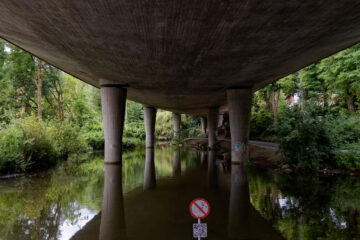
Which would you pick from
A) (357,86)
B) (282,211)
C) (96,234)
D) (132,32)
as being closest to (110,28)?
(132,32)

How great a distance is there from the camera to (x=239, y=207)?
987 centimetres

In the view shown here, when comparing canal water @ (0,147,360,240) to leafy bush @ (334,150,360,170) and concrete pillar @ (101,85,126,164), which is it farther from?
concrete pillar @ (101,85,126,164)

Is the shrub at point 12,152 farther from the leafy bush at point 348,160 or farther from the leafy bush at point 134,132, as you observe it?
the leafy bush at point 134,132

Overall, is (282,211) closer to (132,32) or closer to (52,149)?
(132,32)

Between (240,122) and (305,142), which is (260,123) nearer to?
(240,122)

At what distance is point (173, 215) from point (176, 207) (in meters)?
0.96

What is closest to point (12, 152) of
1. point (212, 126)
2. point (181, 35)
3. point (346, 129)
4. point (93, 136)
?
point (181, 35)

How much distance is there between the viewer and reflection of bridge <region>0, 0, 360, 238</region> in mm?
9008

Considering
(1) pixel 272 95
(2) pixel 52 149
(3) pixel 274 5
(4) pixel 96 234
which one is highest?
(1) pixel 272 95

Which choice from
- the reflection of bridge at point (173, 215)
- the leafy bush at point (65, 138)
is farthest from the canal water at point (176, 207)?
the leafy bush at point (65, 138)

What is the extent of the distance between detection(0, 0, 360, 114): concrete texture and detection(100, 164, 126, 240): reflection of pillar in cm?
590

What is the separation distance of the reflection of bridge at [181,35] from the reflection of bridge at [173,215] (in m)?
5.79

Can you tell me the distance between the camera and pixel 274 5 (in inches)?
345

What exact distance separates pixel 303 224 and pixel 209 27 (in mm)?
6595
